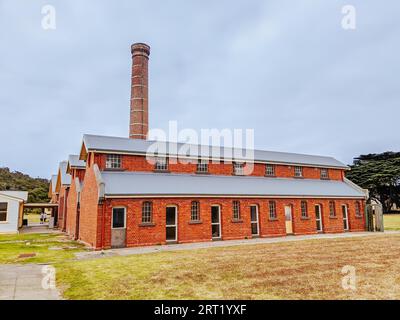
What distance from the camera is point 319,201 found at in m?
26.0

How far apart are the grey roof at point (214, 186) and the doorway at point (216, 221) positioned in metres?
1.15

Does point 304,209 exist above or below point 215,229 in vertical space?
above

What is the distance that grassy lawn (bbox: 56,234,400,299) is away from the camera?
7746 millimetres

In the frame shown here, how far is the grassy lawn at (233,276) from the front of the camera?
7746 millimetres

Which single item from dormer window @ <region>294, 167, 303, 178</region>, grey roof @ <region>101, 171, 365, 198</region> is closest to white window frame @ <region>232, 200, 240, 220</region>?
grey roof @ <region>101, 171, 365, 198</region>

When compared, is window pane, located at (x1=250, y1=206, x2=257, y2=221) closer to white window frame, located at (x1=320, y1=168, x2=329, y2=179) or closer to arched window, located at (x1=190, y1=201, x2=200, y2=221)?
arched window, located at (x1=190, y1=201, x2=200, y2=221)

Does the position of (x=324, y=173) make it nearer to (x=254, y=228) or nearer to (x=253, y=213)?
(x=253, y=213)

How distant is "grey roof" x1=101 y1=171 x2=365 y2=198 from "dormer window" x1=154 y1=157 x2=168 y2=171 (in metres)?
0.64

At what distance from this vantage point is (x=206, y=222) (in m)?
20.5

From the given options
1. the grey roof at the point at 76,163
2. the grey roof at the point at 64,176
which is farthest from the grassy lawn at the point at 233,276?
the grey roof at the point at 64,176

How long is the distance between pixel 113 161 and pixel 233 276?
13.9 metres

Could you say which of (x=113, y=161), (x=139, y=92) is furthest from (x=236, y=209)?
(x=139, y=92)

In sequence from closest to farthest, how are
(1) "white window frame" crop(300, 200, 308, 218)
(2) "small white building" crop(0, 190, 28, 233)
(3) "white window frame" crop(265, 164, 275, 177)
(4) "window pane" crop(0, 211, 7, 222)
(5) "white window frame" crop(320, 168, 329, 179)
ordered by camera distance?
(1) "white window frame" crop(300, 200, 308, 218), (3) "white window frame" crop(265, 164, 275, 177), (2) "small white building" crop(0, 190, 28, 233), (4) "window pane" crop(0, 211, 7, 222), (5) "white window frame" crop(320, 168, 329, 179)

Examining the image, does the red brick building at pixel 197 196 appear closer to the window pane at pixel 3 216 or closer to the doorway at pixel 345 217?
the doorway at pixel 345 217
